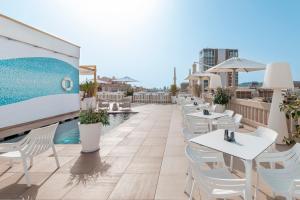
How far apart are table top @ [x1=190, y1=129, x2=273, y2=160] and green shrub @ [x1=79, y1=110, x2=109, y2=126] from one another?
8.35 ft

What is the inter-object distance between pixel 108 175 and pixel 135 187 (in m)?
0.61

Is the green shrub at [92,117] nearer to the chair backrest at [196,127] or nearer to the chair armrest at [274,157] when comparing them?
the chair backrest at [196,127]

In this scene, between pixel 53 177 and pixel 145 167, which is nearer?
pixel 53 177

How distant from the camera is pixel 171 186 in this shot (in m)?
3.00

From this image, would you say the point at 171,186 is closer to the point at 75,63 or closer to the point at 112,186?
the point at 112,186

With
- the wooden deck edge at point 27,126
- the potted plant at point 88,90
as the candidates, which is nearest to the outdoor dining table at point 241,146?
the wooden deck edge at point 27,126

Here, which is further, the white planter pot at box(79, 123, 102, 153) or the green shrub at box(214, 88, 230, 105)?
the green shrub at box(214, 88, 230, 105)

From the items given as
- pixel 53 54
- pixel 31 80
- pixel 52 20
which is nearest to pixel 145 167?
pixel 31 80

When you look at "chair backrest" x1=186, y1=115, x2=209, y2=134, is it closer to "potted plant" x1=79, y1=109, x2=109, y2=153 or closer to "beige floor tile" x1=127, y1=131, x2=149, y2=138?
"potted plant" x1=79, y1=109, x2=109, y2=153

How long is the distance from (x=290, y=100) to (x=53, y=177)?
17.7 feet

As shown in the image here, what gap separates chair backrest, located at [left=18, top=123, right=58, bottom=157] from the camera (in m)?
3.12

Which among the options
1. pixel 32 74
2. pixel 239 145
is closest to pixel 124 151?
pixel 239 145

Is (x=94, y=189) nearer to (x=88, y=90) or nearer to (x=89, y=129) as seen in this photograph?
(x=89, y=129)

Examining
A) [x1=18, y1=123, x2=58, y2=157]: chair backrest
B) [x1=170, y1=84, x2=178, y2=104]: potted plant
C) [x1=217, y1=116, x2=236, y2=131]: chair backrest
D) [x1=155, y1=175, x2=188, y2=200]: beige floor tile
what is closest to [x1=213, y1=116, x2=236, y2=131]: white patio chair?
[x1=217, y1=116, x2=236, y2=131]: chair backrest
